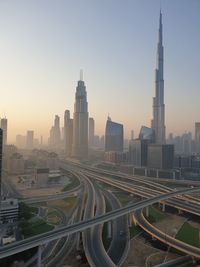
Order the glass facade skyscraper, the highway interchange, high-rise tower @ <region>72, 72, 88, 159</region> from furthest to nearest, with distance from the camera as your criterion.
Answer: the glass facade skyscraper → high-rise tower @ <region>72, 72, 88, 159</region> → the highway interchange

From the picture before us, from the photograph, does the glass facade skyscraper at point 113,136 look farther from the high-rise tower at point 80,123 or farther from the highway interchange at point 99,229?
the highway interchange at point 99,229

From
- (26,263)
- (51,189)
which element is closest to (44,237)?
(26,263)

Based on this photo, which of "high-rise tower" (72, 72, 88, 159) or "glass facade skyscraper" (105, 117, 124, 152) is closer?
"high-rise tower" (72, 72, 88, 159)


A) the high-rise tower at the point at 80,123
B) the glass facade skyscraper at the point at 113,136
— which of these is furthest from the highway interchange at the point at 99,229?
the glass facade skyscraper at the point at 113,136

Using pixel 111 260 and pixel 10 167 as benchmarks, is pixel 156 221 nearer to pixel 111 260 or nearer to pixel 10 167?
pixel 111 260

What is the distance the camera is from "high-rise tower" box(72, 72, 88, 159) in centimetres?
17800

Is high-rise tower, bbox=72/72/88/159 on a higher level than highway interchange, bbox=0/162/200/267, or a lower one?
higher

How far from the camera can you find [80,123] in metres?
178

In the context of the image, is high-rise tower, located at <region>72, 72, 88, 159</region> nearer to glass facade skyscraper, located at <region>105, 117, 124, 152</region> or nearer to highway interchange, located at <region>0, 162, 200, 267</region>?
glass facade skyscraper, located at <region>105, 117, 124, 152</region>

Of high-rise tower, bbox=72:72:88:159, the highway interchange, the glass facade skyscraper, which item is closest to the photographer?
the highway interchange

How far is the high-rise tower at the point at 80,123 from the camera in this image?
178000mm

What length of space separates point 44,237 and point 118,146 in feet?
512

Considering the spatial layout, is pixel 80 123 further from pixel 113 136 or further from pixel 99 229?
pixel 99 229

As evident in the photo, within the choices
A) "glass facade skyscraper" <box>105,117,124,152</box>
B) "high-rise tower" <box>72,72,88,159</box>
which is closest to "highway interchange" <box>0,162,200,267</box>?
"high-rise tower" <box>72,72,88,159</box>
